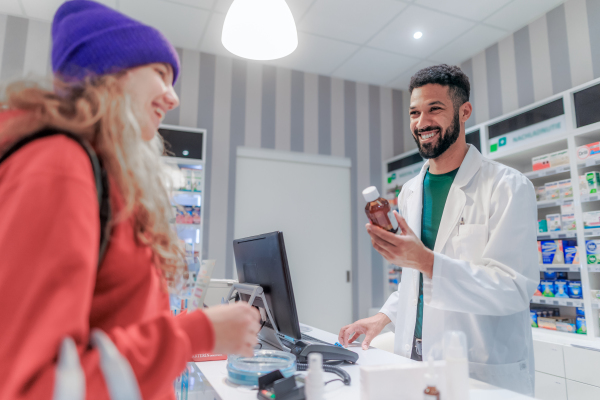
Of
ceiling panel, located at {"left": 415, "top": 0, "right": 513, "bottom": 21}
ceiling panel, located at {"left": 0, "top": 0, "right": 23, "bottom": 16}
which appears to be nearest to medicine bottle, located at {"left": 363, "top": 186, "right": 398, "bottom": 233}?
ceiling panel, located at {"left": 415, "top": 0, "right": 513, "bottom": 21}

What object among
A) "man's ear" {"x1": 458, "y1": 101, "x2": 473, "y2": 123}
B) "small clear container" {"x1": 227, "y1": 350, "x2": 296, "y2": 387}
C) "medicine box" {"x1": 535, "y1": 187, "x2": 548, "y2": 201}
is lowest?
"small clear container" {"x1": 227, "y1": 350, "x2": 296, "y2": 387}

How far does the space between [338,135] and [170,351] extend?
4.43 meters

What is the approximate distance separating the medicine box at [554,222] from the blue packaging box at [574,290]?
40cm

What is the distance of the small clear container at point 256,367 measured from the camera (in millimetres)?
1180

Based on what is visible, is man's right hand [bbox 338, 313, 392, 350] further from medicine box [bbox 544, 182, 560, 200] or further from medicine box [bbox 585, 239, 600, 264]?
medicine box [bbox 544, 182, 560, 200]

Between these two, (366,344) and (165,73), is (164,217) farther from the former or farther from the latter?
(366,344)

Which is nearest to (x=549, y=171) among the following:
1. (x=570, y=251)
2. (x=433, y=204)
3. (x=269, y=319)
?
(x=570, y=251)

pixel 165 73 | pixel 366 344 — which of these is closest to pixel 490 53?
pixel 366 344

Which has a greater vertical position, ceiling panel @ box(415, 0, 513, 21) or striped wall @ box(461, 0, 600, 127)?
ceiling panel @ box(415, 0, 513, 21)

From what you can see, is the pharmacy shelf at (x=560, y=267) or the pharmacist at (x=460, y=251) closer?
the pharmacist at (x=460, y=251)

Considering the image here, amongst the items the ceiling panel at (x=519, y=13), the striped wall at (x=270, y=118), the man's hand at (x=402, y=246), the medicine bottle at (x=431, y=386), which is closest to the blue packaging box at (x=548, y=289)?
the striped wall at (x=270, y=118)

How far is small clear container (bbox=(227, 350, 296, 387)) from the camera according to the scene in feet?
3.87

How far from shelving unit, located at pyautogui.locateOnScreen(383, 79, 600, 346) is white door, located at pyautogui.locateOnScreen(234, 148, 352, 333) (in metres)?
1.83

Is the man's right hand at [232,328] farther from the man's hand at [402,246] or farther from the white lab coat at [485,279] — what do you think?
the white lab coat at [485,279]
